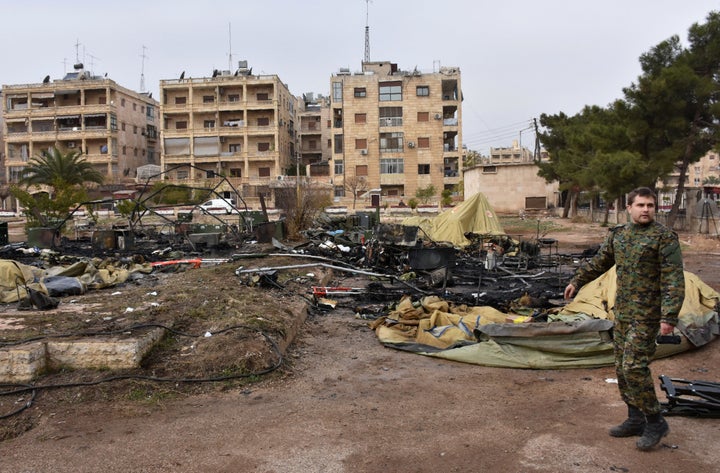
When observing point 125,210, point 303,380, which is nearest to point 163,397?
point 303,380

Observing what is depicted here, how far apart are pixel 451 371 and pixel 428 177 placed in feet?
179

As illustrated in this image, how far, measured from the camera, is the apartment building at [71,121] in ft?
203

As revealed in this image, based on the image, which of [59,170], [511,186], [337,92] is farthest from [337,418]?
[337,92]

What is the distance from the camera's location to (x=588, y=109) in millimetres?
36906

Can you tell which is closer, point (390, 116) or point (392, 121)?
point (392, 121)

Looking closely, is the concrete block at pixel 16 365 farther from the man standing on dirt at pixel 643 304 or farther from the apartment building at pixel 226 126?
the apartment building at pixel 226 126

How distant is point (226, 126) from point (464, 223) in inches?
1820

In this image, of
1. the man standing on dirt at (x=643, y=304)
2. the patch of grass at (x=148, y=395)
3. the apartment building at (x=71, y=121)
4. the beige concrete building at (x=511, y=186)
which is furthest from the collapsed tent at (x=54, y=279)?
the apartment building at (x=71, y=121)

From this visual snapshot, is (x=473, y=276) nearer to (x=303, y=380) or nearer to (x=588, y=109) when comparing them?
(x=303, y=380)

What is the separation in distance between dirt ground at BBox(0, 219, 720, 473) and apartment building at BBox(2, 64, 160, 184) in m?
59.6

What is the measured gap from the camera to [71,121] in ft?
206

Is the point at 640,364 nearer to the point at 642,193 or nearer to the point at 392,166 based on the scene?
the point at 642,193

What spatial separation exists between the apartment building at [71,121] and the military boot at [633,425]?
62367 millimetres

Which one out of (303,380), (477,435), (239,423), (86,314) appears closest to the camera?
(477,435)
